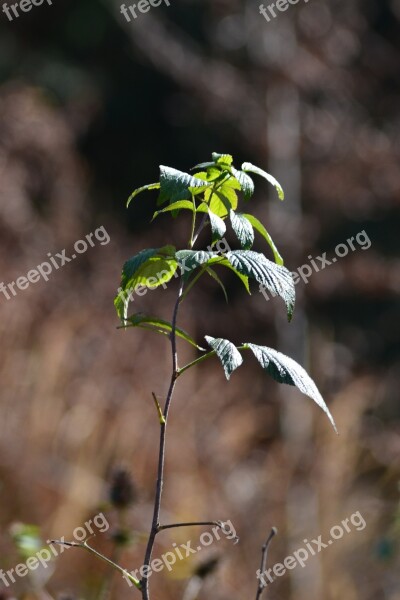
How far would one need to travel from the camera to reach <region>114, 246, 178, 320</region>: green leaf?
3.92ft

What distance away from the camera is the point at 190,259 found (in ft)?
3.65

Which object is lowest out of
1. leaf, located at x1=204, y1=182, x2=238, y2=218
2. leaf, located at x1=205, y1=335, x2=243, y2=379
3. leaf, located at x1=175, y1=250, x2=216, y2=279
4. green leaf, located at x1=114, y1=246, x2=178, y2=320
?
leaf, located at x1=205, y1=335, x2=243, y2=379

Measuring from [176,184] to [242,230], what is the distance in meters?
0.11

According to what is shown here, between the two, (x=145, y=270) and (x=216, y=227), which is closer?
(x=216, y=227)

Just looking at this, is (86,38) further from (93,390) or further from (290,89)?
(93,390)

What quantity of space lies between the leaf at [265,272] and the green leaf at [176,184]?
9 centimetres

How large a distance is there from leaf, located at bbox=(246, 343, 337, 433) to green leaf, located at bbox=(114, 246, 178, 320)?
0.55 ft

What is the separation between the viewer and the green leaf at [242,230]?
1188 millimetres

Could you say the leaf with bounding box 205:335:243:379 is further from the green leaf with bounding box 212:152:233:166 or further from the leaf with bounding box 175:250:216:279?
the green leaf with bounding box 212:152:233:166

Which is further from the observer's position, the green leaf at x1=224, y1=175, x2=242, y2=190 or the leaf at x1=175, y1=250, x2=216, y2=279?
the green leaf at x1=224, y1=175, x2=242, y2=190

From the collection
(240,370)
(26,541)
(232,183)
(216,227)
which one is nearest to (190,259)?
(216,227)

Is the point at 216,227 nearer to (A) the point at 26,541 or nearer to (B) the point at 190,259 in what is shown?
(B) the point at 190,259

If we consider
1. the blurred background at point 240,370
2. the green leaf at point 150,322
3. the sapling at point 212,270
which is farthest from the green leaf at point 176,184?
the blurred background at point 240,370

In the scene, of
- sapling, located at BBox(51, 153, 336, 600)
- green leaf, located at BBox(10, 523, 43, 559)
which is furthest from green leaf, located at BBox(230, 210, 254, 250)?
green leaf, located at BBox(10, 523, 43, 559)
